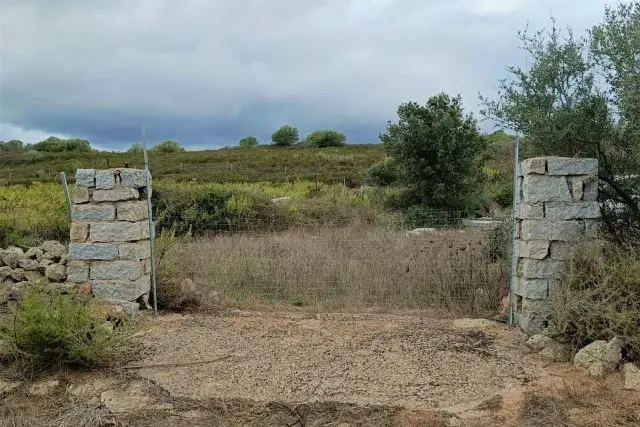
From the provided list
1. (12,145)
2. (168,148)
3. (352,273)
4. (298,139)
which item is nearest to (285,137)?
(298,139)

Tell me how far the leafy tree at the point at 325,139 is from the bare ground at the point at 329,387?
45.4 m

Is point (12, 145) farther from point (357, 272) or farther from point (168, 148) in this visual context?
point (357, 272)

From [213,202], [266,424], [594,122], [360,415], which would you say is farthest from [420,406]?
[213,202]

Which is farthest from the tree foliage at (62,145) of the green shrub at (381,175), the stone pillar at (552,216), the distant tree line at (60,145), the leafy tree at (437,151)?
the stone pillar at (552,216)

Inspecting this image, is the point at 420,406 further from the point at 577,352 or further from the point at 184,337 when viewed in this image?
the point at 184,337

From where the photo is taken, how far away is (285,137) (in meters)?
53.6

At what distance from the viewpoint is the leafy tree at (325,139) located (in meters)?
50.7

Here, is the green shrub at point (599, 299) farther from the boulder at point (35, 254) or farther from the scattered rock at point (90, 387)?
the boulder at point (35, 254)

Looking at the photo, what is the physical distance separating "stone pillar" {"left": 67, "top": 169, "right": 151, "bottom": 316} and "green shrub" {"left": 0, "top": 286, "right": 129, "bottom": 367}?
46.6 inches

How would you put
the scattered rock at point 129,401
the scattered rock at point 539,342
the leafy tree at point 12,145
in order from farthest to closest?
the leafy tree at point 12,145 → the scattered rock at point 539,342 → the scattered rock at point 129,401

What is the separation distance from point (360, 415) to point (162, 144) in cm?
4730

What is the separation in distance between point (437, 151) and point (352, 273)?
24.3 ft

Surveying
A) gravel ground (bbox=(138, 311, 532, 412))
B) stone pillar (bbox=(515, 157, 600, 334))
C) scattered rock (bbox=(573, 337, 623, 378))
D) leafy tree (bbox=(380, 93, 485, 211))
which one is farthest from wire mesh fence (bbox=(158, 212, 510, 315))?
leafy tree (bbox=(380, 93, 485, 211))

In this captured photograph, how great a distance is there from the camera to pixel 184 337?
5.88 m
